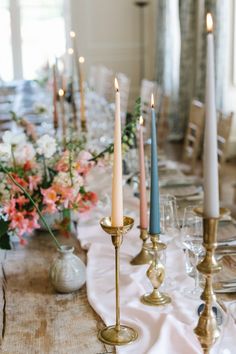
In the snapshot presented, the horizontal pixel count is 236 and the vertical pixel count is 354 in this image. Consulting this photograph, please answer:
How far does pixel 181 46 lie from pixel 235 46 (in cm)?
81

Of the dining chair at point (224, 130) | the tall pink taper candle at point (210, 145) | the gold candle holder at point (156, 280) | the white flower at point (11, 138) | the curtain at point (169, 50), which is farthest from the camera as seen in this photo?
the curtain at point (169, 50)

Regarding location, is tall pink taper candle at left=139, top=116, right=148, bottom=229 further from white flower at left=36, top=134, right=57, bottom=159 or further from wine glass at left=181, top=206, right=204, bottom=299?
white flower at left=36, top=134, right=57, bottom=159

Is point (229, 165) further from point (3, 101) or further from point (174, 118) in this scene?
point (3, 101)

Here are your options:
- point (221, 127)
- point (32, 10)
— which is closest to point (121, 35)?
point (32, 10)

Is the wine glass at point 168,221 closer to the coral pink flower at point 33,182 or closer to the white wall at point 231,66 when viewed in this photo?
the coral pink flower at point 33,182

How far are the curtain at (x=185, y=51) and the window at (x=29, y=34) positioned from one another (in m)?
1.48

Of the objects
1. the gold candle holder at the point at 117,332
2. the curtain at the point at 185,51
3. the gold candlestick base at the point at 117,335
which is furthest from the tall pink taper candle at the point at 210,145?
the curtain at the point at 185,51

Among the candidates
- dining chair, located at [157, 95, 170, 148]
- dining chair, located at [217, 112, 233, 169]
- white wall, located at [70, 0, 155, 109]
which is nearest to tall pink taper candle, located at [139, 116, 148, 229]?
dining chair, located at [217, 112, 233, 169]

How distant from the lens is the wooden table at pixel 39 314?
3.94 feet

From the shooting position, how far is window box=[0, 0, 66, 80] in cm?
751

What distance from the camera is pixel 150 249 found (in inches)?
52.0

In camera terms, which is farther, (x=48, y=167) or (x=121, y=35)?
(x=121, y=35)

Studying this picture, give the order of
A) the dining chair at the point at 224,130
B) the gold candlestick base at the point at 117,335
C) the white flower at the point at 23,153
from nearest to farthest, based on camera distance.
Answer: the gold candlestick base at the point at 117,335 → the white flower at the point at 23,153 → the dining chair at the point at 224,130

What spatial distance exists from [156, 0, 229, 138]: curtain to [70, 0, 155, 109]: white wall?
1.88 feet
